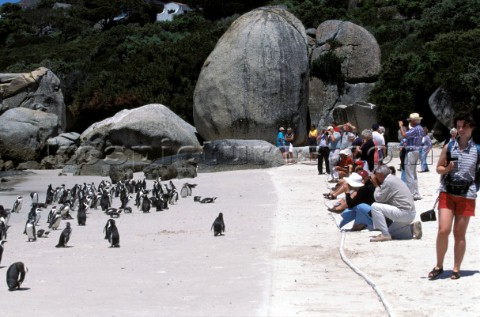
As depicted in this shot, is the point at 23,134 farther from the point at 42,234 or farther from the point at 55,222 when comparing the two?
the point at 42,234

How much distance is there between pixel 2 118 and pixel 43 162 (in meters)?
2.56

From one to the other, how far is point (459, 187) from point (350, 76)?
27439 millimetres

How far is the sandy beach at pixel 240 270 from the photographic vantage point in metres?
7.32

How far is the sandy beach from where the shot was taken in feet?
24.0

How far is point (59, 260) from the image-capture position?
1041 centimetres

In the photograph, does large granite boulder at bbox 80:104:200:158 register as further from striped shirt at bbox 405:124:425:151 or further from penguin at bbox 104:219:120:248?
penguin at bbox 104:219:120:248

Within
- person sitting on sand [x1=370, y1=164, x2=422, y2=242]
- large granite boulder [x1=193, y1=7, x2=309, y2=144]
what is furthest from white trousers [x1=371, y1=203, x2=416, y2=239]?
large granite boulder [x1=193, y1=7, x2=309, y2=144]

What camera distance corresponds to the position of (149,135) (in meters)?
29.1

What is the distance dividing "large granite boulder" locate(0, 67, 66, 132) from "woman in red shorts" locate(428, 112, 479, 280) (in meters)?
28.9

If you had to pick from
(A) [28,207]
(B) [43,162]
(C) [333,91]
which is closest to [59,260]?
(A) [28,207]

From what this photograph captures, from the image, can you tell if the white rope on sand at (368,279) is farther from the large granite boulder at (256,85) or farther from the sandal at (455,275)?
the large granite boulder at (256,85)

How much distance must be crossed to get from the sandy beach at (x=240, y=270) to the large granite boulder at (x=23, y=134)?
16.3 meters

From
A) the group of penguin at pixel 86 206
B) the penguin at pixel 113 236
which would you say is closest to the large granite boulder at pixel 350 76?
the group of penguin at pixel 86 206

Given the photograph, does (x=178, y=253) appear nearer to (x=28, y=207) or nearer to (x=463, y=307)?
(x=463, y=307)
